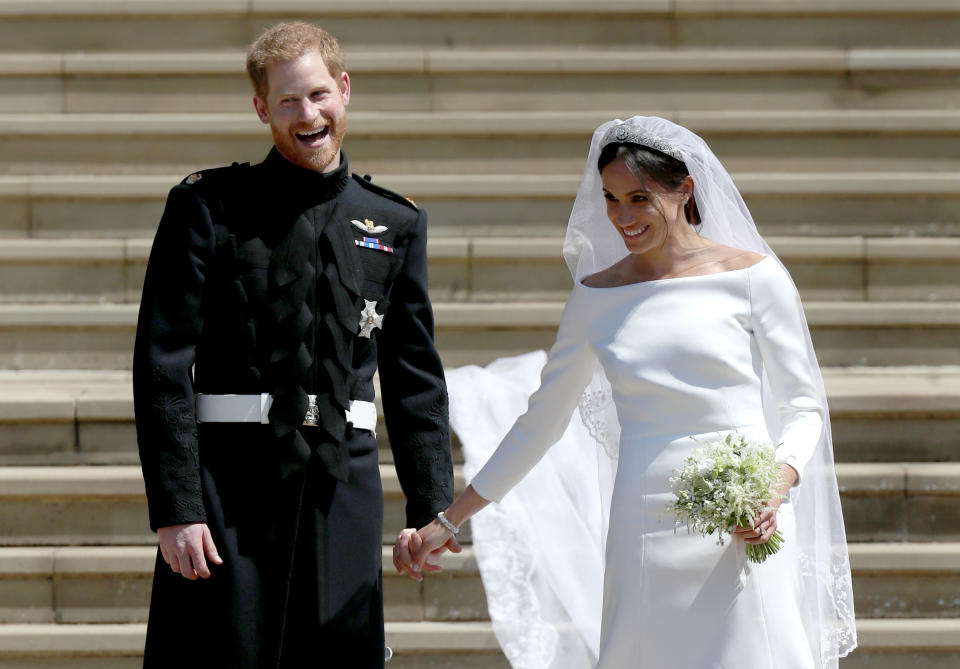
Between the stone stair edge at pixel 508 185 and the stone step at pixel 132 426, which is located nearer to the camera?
the stone step at pixel 132 426

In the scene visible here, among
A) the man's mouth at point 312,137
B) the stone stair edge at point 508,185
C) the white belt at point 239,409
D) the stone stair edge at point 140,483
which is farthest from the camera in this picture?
the stone stair edge at point 508,185

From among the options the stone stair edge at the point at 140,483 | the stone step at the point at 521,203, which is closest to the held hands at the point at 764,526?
the stone stair edge at the point at 140,483

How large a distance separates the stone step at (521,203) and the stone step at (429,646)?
2.04 metres

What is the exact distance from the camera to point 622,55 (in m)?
6.50

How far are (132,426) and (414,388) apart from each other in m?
2.09

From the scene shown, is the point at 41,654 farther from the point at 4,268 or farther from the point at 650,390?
the point at 650,390

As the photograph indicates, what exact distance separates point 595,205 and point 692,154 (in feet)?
1.36

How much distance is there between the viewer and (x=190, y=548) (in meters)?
2.84

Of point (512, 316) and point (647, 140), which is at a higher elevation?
point (647, 140)

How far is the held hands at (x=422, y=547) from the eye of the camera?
321 cm

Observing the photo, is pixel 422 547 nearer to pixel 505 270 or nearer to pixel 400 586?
pixel 400 586

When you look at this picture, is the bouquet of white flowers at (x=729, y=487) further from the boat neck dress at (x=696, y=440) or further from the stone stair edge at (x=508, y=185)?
the stone stair edge at (x=508, y=185)

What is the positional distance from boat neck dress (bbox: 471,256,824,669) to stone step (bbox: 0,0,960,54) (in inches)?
151

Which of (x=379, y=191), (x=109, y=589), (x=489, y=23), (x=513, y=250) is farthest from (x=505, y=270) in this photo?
(x=379, y=191)
